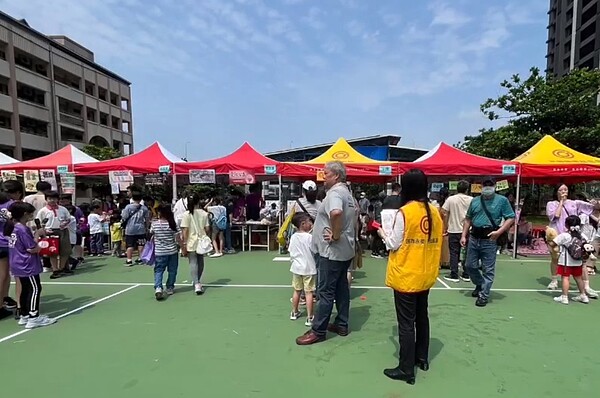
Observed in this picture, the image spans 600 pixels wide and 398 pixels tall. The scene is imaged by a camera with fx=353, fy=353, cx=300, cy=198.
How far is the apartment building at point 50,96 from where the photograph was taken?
90.6 feet

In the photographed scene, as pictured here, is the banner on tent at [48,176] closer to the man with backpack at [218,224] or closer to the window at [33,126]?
the man with backpack at [218,224]

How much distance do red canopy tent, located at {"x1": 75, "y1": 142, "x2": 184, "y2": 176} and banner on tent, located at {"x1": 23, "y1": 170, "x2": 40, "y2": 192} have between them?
3.58 feet

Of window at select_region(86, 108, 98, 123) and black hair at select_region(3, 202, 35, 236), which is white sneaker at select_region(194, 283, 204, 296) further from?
window at select_region(86, 108, 98, 123)

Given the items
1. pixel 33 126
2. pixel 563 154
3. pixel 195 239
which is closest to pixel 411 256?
pixel 195 239

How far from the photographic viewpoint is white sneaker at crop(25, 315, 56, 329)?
3.96m

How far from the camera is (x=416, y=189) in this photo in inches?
107

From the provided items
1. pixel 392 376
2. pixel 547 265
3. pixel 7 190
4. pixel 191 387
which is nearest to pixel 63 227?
pixel 7 190

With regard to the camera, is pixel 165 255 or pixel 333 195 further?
pixel 165 255

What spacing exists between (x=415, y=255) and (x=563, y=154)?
893 cm

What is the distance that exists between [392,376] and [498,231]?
2.55 metres

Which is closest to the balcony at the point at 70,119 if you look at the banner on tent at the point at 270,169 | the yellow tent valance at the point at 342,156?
the banner on tent at the point at 270,169

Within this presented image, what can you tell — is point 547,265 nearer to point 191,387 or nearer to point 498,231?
point 498,231

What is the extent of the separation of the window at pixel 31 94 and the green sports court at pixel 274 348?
106 feet

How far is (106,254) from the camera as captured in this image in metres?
9.15
